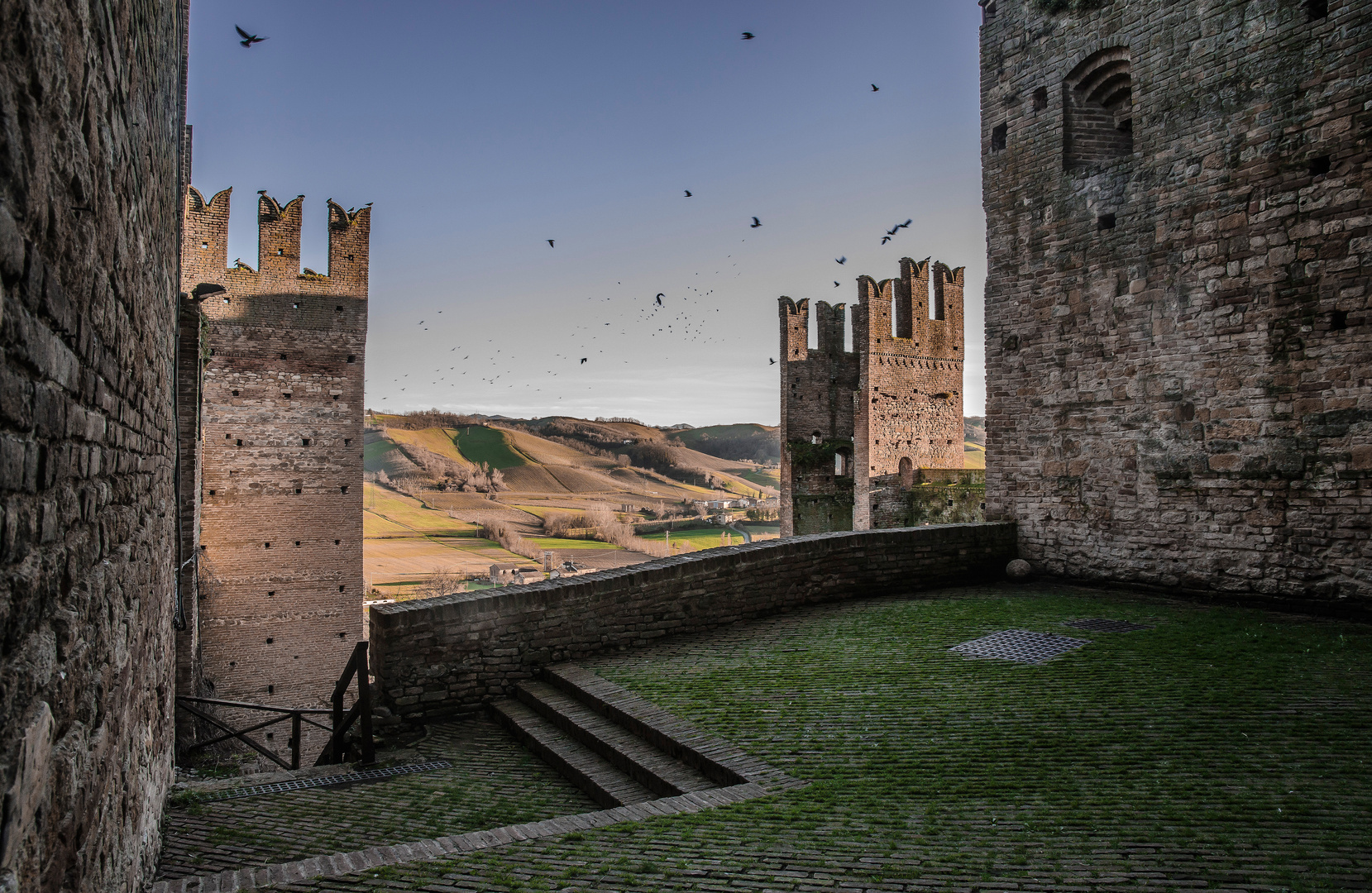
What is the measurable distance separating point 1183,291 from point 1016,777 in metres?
7.53

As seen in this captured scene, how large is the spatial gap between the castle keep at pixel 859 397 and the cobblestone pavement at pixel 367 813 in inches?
1073

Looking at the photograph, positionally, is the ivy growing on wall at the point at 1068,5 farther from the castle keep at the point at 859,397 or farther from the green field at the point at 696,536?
the green field at the point at 696,536

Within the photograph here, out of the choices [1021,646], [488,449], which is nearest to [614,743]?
[1021,646]

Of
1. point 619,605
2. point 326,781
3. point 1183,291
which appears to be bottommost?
point 326,781

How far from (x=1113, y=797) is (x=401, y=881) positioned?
3.51 m

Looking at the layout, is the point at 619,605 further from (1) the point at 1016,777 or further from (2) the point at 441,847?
(1) the point at 1016,777

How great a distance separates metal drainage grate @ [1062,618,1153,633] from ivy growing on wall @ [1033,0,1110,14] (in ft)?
26.3

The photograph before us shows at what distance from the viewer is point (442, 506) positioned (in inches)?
2662

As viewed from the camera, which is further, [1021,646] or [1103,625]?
[1103,625]

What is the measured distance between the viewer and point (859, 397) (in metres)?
34.4

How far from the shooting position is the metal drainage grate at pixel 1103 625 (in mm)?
7895

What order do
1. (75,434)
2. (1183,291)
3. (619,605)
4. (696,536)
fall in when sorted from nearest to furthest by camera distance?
(75,434)
(619,605)
(1183,291)
(696,536)

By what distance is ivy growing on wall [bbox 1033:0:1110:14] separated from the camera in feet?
36.4

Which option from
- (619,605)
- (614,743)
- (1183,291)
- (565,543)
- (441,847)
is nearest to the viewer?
(441,847)
